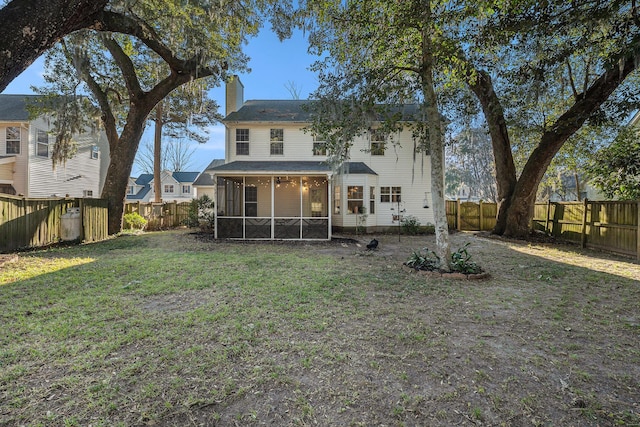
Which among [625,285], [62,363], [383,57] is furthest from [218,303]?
[625,285]

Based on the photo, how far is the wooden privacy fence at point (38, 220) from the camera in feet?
24.8

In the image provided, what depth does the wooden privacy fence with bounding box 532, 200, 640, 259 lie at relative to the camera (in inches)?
319

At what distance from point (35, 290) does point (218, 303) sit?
3197 millimetres

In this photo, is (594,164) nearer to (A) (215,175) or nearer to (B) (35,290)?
(A) (215,175)

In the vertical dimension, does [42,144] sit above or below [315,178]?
above

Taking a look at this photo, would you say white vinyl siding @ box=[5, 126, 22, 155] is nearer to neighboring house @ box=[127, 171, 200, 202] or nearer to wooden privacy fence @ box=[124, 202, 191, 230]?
wooden privacy fence @ box=[124, 202, 191, 230]

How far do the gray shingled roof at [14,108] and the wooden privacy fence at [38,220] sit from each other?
7.11 meters

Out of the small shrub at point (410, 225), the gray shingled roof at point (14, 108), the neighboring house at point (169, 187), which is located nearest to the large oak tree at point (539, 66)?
the small shrub at point (410, 225)

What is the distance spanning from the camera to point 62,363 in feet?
8.95

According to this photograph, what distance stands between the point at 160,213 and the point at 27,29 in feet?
46.7

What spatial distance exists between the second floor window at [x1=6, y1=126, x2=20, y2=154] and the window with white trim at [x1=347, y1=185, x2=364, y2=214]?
16.2m

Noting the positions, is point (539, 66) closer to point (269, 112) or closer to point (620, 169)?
point (620, 169)

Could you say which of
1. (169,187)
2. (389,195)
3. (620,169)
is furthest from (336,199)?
(169,187)

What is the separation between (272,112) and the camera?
48.4 feet
